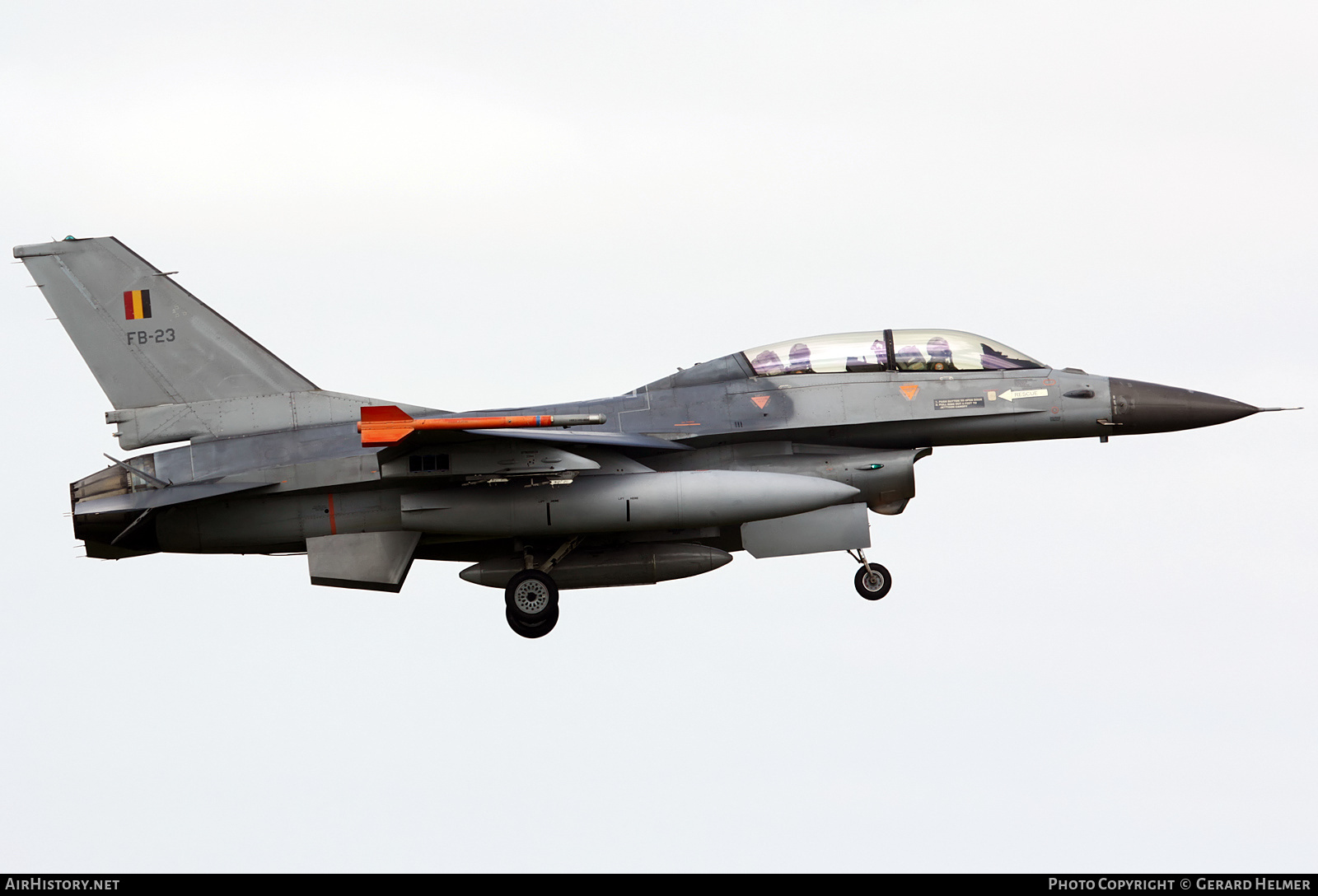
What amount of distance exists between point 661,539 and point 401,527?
2763 mm

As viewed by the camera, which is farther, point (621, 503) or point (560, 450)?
point (621, 503)

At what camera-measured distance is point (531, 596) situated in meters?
15.4

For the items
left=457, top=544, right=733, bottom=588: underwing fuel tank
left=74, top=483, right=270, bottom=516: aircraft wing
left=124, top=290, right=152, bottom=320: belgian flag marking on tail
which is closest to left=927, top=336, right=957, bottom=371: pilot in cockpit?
left=457, top=544, right=733, bottom=588: underwing fuel tank

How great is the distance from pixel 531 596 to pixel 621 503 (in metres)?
1.44

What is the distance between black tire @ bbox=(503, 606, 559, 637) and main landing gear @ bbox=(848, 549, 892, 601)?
129 inches

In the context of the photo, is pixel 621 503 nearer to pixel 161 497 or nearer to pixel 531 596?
pixel 531 596

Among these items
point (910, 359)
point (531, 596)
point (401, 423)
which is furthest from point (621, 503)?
point (910, 359)

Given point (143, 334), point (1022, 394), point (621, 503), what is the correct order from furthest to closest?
point (143, 334)
point (1022, 394)
point (621, 503)

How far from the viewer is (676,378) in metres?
15.8

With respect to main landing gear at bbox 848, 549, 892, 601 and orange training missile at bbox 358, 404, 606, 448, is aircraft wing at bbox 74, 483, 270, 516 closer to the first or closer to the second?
orange training missile at bbox 358, 404, 606, 448

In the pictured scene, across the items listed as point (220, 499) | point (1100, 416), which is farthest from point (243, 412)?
point (1100, 416)

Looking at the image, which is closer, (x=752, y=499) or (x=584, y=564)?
(x=752, y=499)

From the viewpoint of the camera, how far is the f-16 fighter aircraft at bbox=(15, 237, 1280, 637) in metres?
15.1

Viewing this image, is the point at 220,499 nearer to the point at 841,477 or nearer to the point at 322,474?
the point at 322,474
